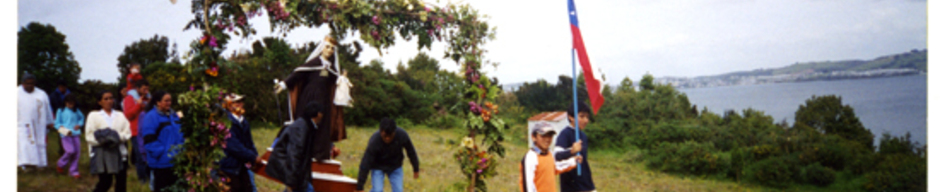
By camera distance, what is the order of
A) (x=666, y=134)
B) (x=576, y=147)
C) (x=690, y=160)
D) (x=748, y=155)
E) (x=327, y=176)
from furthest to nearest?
(x=666, y=134)
(x=748, y=155)
(x=690, y=160)
(x=327, y=176)
(x=576, y=147)

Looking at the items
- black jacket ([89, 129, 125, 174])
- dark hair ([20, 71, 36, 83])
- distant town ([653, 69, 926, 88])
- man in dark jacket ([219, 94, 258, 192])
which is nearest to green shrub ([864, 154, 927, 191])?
distant town ([653, 69, 926, 88])

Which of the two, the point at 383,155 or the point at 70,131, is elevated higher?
the point at 70,131

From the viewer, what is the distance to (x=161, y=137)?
18.3 ft

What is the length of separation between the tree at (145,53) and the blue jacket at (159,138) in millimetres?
861

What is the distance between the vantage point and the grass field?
6.33 meters

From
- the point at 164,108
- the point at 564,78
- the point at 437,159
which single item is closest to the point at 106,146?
the point at 164,108

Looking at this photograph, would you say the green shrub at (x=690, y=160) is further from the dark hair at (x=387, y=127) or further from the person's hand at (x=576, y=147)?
the dark hair at (x=387, y=127)

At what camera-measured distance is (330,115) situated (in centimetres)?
620

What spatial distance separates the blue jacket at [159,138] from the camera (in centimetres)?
554

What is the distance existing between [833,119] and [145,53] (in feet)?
44.5

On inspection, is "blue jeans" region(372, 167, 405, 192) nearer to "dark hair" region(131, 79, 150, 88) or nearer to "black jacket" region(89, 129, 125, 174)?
"black jacket" region(89, 129, 125, 174)

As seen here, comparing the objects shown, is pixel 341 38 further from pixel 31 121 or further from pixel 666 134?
pixel 666 134

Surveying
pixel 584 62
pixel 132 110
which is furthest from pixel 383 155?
pixel 132 110

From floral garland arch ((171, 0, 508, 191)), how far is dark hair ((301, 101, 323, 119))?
0.77m
